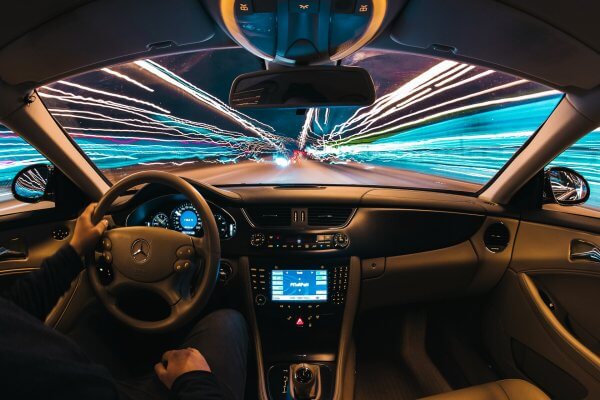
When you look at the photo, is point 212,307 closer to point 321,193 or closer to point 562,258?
point 321,193

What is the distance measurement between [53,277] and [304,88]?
147 centimetres

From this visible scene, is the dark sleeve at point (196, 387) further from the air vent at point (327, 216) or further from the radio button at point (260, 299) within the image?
the air vent at point (327, 216)

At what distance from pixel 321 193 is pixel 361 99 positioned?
1078 mm

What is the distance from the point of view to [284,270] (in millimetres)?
2832

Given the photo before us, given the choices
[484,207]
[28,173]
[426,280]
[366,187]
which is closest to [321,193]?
[366,187]

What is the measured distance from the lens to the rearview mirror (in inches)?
75.7

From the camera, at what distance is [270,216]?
2.88 m

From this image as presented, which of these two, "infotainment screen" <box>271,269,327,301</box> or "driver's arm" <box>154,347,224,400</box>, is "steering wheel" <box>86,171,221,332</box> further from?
"infotainment screen" <box>271,269,327,301</box>

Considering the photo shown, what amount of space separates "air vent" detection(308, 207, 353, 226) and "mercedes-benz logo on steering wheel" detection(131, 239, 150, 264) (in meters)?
1.20

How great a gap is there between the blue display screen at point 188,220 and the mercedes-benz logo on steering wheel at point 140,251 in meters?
0.71

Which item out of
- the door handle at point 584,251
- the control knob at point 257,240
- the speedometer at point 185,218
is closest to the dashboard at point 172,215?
the speedometer at point 185,218

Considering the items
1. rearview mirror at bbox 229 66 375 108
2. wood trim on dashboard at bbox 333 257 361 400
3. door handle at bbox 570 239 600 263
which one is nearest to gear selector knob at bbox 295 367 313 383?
wood trim on dashboard at bbox 333 257 361 400

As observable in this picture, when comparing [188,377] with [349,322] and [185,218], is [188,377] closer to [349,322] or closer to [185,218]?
[185,218]

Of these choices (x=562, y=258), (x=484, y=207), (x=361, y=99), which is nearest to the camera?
(x=361, y=99)
